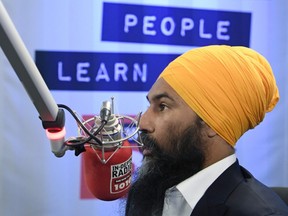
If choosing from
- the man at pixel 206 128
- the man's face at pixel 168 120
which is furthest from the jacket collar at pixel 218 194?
the man's face at pixel 168 120

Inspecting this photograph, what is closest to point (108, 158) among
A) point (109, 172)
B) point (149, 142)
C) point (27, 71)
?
point (109, 172)

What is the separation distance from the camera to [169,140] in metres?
0.92

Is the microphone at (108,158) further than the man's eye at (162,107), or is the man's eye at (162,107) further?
the man's eye at (162,107)

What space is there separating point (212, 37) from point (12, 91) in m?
0.82

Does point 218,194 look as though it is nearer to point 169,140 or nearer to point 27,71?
point 169,140

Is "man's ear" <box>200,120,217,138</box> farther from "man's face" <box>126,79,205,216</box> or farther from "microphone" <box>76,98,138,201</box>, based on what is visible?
"microphone" <box>76,98,138,201</box>

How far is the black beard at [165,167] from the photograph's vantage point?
3.01 ft

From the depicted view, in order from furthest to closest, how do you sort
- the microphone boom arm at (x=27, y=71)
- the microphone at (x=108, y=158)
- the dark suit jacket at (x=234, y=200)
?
the dark suit jacket at (x=234, y=200) → the microphone at (x=108, y=158) → the microphone boom arm at (x=27, y=71)

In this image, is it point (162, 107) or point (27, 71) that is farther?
point (162, 107)

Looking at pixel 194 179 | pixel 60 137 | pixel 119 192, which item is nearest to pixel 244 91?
pixel 194 179

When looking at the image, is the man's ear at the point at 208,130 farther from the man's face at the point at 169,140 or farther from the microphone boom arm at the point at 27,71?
the microphone boom arm at the point at 27,71

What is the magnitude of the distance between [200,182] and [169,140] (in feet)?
0.37

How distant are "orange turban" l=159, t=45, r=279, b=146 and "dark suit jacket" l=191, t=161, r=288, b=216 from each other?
86 mm

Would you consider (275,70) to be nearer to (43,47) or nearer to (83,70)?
(83,70)
